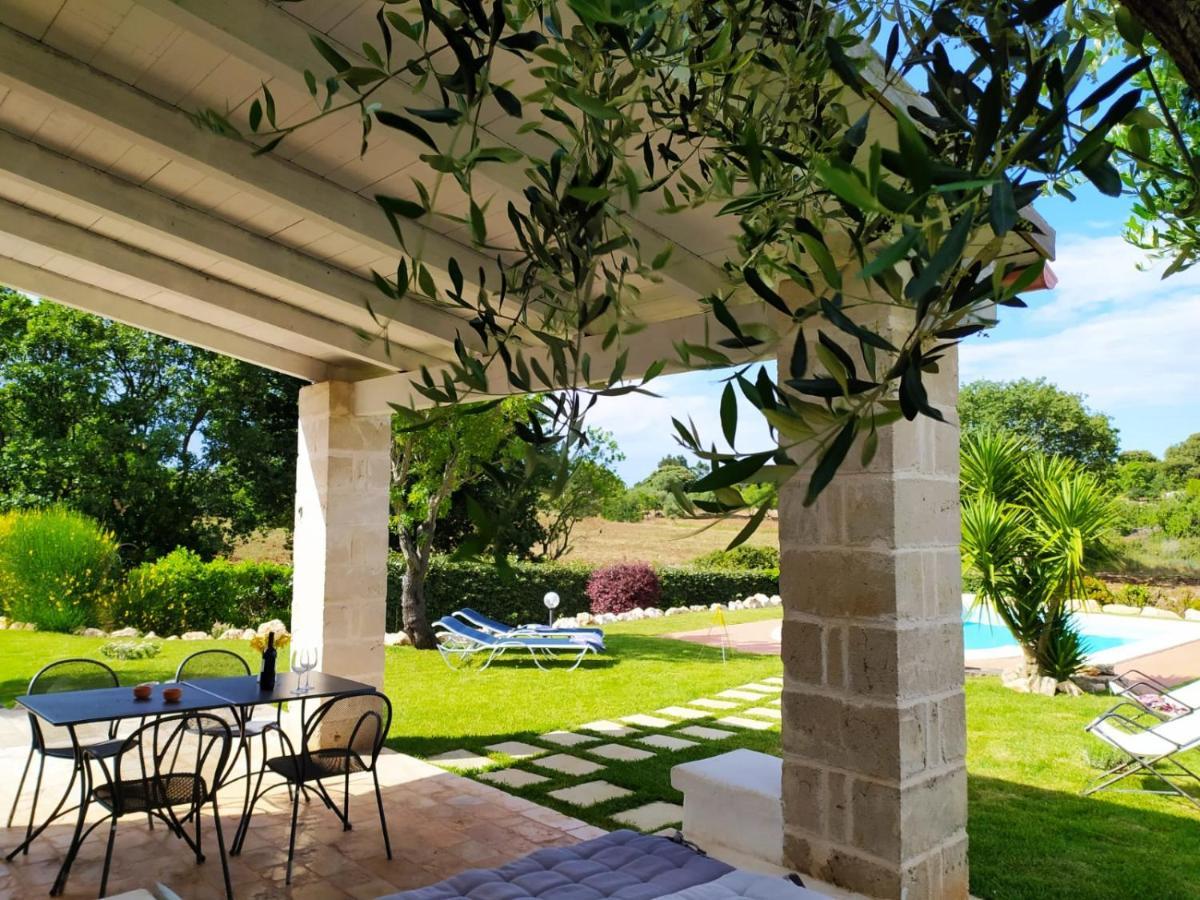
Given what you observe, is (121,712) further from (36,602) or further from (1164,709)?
(36,602)

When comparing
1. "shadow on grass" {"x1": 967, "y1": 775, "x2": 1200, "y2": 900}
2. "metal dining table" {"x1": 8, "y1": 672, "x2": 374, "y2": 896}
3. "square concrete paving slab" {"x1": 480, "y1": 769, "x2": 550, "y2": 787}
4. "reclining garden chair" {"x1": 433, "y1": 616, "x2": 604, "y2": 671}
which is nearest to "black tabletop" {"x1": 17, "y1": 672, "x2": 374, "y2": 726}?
"metal dining table" {"x1": 8, "y1": 672, "x2": 374, "y2": 896}

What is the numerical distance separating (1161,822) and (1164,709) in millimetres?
1849

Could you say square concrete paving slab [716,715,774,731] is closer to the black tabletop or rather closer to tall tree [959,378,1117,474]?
the black tabletop

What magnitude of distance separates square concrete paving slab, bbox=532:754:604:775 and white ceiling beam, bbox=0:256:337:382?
2983mm

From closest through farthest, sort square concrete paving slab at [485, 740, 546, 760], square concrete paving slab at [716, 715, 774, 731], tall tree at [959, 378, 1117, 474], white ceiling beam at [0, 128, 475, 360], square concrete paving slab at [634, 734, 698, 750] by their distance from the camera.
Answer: white ceiling beam at [0, 128, 475, 360], square concrete paving slab at [485, 740, 546, 760], square concrete paving slab at [634, 734, 698, 750], square concrete paving slab at [716, 715, 774, 731], tall tree at [959, 378, 1117, 474]

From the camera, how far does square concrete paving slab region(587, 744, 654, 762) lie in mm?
5953

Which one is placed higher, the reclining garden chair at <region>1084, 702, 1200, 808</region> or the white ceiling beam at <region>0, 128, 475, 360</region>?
the white ceiling beam at <region>0, 128, 475, 360</region>

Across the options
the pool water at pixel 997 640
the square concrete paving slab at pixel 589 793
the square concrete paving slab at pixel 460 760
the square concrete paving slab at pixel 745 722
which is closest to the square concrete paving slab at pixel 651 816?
the square concrete paving slab at pixel 589 793

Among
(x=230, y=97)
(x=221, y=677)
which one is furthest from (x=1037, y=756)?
(x=230, y=97)

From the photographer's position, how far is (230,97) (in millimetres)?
3035

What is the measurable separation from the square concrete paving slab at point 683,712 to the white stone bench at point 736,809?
3.81 meters

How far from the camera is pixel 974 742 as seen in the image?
20.7 ft

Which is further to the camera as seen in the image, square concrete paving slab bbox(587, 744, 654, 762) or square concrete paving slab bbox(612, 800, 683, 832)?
square concrete paving slab bbox(587, 744, 654, 762)

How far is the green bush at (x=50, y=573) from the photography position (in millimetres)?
10445
